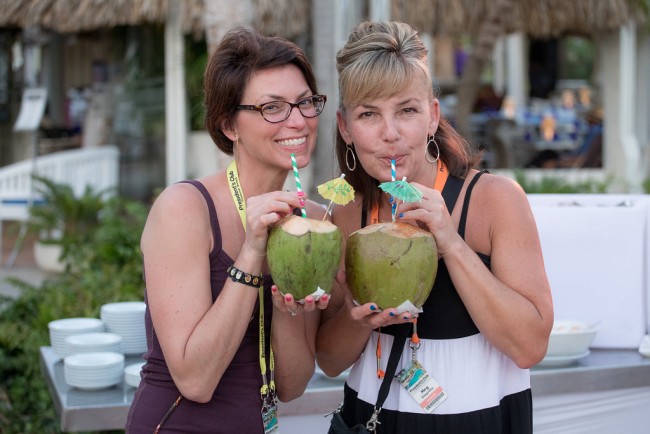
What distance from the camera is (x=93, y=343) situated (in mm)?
3285

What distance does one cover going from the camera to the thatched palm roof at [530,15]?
958 cm

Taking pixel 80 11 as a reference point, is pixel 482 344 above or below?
below

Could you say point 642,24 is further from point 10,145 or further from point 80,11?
point 10,145

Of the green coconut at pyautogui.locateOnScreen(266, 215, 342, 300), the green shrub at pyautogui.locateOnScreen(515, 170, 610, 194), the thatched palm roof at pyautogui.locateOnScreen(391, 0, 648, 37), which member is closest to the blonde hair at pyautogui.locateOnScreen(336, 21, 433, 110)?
the green coconut at pyautogui.locateOnScreen(266, 215, 342, 300)

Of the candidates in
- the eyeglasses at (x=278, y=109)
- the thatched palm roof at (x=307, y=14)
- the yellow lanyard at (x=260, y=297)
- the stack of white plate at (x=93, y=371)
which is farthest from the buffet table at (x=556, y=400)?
the thatched palm roof at (x=307, y=14)

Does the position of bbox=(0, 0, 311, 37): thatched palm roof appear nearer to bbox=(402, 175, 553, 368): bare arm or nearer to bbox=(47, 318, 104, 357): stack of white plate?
bbox=(47, 318, 104, 357): stack of white plate

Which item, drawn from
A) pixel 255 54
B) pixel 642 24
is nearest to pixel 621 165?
pixel 642 24

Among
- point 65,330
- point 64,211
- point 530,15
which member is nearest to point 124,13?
point 64,211

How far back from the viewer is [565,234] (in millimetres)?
3463

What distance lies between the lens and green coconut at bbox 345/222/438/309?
1877 millimetres

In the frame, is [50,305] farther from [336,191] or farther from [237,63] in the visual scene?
[336,191]

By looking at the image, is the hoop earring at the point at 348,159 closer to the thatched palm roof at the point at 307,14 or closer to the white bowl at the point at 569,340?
the white bowl at the point at 569,340

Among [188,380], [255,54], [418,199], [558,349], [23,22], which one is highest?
[23,22]

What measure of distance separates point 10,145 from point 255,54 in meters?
11.4
